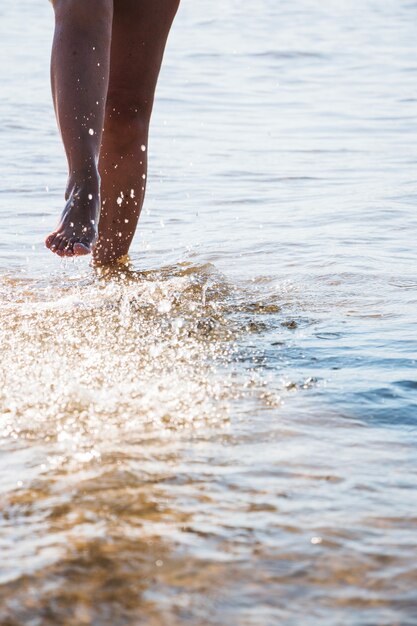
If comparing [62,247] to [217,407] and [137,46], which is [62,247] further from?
[137,46]

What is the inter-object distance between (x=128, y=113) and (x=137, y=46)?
9.2 inches

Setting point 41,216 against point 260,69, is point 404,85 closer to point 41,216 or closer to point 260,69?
point 260,69

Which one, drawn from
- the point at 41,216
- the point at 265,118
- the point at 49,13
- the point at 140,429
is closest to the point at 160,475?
the point at 140,429

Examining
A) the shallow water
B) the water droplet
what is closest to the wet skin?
the shallow water

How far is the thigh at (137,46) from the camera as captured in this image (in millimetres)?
3133

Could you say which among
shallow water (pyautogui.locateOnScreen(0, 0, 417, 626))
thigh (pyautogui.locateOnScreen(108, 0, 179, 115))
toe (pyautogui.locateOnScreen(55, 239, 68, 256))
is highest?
thigh (pyautogui.locateOnScreen(108, 0, 179, 115))

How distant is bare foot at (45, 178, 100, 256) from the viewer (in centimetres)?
254

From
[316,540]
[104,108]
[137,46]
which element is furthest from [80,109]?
[316,540]

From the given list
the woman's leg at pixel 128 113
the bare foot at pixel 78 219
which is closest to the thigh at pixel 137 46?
the woman's leg at pixel 128 113

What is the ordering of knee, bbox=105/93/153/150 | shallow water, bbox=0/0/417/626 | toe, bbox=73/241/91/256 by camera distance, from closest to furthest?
shallow water, bbox=0/0/417/626 → toe, bbox=73/241/91/256 → knee, bbox=105/93/153/150

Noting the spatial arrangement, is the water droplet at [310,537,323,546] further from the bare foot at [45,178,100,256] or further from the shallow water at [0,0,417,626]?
the bare foot at [45,178,100,256]

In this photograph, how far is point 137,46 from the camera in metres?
3.19

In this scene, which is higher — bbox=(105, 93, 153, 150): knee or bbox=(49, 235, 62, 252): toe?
bbox=(105, 93, 153, 150): knee

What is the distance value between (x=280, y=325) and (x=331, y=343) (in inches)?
8.8
